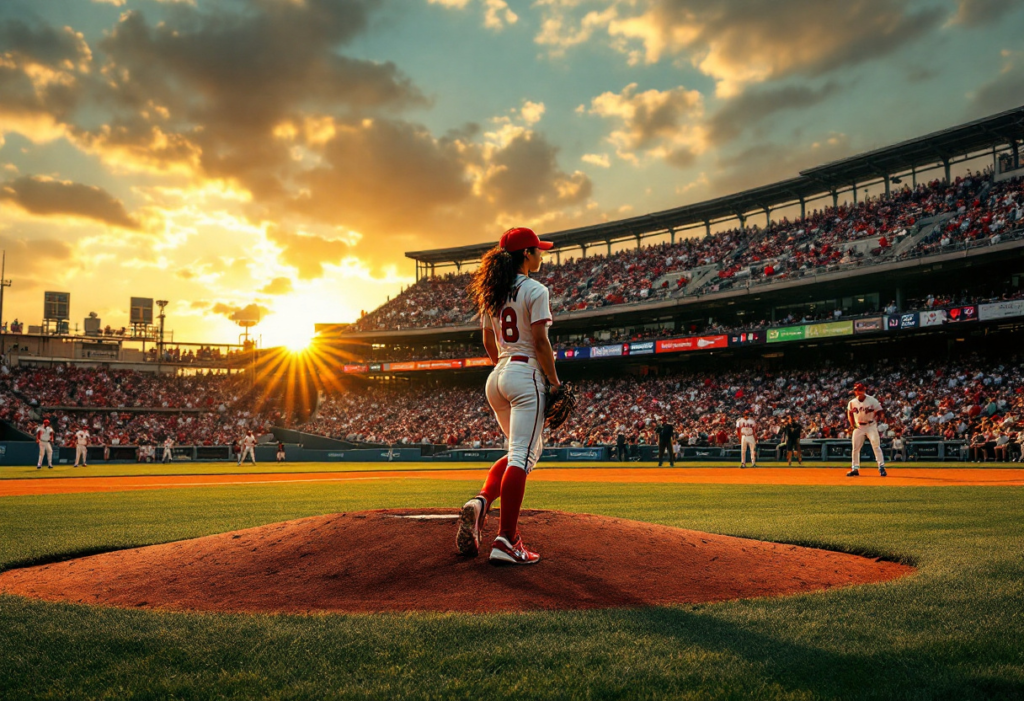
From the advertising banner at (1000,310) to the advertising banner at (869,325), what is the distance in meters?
3.85

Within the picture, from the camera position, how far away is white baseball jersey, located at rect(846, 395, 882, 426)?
14789 millimetres

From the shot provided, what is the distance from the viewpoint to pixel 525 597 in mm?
3875

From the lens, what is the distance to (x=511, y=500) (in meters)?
4.51

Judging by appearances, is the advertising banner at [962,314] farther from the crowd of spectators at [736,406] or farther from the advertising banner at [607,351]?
the advertising banner at [607,351]

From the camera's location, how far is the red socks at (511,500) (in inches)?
176

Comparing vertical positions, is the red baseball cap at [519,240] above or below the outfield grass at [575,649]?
above

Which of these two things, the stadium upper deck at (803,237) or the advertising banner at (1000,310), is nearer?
the advertising banner at (1000,310)

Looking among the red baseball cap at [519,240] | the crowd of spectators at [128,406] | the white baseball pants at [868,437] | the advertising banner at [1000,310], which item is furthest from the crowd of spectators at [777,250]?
the red baseball cap at [519,240]

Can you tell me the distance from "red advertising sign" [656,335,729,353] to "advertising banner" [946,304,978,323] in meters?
10.4

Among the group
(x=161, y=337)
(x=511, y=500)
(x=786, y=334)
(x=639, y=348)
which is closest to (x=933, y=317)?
(x=786, y=334)

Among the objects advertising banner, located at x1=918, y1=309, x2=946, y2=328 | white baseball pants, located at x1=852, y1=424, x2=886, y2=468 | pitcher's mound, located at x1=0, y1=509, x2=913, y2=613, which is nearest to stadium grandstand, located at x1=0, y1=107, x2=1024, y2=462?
advertising banner, located at x1=918, y1=309, x2=946, y2=328

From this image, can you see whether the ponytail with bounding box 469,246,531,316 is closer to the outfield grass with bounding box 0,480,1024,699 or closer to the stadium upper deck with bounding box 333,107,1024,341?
the outfield grass with bounding box 0,480,1024,699

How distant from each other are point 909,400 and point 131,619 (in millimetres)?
30619

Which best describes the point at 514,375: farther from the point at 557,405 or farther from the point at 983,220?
the point at 983,220
